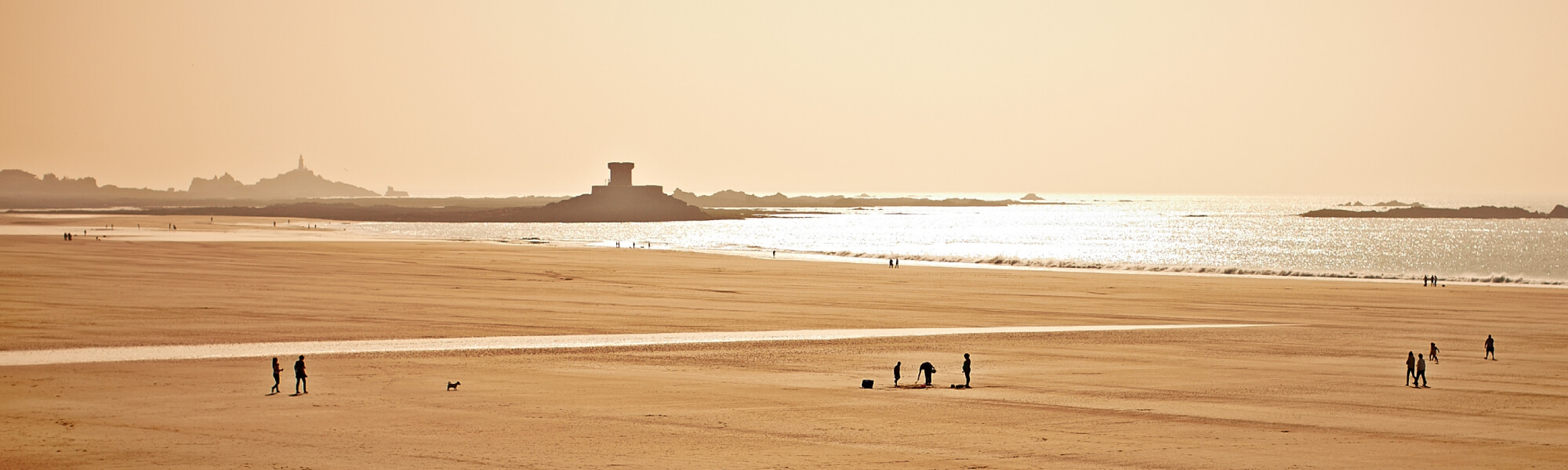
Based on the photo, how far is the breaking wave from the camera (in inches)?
2547

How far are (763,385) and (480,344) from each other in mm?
9344

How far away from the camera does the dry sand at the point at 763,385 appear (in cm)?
1559

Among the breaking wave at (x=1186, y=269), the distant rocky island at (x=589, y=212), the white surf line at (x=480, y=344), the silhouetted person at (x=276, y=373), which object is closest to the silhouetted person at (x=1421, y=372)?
the white surf line at (x=480, y=344)

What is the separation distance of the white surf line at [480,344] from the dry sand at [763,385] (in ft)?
3.08

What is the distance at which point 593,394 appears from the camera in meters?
20.4

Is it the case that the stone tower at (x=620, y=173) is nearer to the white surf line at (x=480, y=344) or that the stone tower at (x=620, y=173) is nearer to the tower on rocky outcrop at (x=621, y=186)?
the tower on rocky outcrop at (x=621, y=186)

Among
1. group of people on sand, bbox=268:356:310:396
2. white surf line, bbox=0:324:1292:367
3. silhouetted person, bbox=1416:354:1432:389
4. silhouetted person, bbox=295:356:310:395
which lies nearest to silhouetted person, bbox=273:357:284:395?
group of people on sand, bbox=268:356:310:396

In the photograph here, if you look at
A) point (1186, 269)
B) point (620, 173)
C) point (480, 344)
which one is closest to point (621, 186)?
point (620, 173)

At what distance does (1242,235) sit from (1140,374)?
421 feet

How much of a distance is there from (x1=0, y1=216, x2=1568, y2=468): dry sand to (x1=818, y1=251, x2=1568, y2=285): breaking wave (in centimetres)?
2103

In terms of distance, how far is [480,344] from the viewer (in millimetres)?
27953

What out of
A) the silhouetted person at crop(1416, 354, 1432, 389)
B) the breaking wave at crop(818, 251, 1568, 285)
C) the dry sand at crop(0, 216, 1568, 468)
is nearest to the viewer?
the dry sand at crop(0, 216, 1568, 468)

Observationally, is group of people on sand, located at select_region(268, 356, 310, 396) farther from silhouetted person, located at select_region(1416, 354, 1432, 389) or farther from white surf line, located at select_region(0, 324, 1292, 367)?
silhouetted person, located at select_region(1416, 354, 1432, 389)

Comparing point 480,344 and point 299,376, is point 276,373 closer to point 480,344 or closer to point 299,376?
point 299,376
